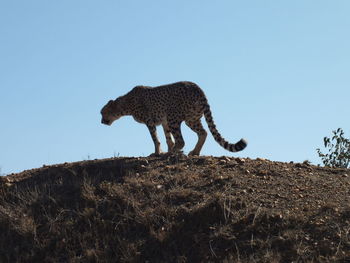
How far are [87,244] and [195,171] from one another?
216cm

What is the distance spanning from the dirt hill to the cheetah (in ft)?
4.63

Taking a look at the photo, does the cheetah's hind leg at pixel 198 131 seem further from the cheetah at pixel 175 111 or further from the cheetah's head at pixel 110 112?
the cheetah's head at pixel 110 112

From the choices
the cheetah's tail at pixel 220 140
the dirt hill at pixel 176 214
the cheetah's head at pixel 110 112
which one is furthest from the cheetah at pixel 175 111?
the dirt hill at pixel 176 214

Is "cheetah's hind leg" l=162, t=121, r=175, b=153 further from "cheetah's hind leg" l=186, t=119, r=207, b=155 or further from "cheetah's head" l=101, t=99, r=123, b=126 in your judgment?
"cheetah's head" l=101, t=99, r=123, b=126

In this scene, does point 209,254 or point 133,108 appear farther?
point 133,108

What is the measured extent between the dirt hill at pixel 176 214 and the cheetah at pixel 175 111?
141 centimetres

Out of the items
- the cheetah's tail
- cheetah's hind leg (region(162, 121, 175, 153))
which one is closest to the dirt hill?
the cheetah's tail

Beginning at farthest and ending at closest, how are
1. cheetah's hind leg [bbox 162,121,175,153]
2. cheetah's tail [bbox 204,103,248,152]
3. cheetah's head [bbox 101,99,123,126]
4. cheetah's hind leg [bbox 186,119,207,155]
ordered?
1. cheetah's head [bbox 101,99,123,126]
2. cheetah's hind leg [bbox 162,121,175,153]
3. cheetah's hind leg [bbox 186,119,207,155]
4. cheetah's tail [bbox 204,103,248,152]

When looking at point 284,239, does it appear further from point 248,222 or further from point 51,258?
point 51,258

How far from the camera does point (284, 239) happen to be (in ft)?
23.2

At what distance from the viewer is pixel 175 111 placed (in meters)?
11.0

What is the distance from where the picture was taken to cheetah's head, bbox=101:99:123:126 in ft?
40.5

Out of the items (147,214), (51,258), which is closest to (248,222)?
(147,214)

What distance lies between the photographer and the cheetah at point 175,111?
10.9 meters
